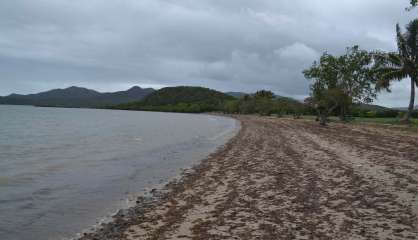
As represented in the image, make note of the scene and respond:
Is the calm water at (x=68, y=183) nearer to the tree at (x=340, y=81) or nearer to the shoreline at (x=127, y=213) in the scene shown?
the shoreline at (x=127, y=213)

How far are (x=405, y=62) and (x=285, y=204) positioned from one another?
44.7 meters

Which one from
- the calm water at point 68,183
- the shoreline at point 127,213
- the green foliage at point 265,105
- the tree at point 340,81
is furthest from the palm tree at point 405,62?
the green foliage at point 265,105

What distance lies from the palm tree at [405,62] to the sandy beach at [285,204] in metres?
33.3

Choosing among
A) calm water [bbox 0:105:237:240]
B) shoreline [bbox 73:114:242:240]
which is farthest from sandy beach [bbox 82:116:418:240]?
calm water [bbox 0:105:237:240]

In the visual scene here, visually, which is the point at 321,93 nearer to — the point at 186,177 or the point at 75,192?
the point at 186,177

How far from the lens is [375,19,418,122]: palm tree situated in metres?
48.8

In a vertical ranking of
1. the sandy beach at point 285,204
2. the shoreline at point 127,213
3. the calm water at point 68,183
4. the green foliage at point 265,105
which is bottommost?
the calm water at point 68,183

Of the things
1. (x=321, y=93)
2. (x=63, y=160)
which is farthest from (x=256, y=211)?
(x=321, y=93)

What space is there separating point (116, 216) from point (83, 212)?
1.37m

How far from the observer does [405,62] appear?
4950cm

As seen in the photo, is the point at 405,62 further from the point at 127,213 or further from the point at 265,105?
the point at 265,105

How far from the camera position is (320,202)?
10.9 metres

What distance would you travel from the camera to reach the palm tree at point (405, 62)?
48.8 metres

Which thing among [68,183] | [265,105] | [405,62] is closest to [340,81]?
[405,62]
